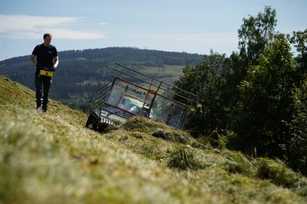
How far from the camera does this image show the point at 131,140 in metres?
20.5

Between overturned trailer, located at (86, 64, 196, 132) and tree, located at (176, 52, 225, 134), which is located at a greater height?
overturned trailer, located at (86, 64, 196, 132)

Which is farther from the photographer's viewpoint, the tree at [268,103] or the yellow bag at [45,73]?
the tree at [268,103]

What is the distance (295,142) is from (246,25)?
4465 centimetres

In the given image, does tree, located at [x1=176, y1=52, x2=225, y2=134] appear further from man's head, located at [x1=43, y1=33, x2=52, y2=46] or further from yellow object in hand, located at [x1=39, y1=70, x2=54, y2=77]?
man's head, located at [x1=43, y1=33, x2=52, y2=46]

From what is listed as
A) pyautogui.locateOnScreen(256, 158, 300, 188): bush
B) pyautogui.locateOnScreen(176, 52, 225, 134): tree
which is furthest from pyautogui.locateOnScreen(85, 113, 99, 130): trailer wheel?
pyautogui.locateOnScreen(176, 52, 225, 134): tree

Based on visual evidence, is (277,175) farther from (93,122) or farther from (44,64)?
(93,122)

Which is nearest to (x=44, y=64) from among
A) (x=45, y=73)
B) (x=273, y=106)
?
(x=45, y=73)

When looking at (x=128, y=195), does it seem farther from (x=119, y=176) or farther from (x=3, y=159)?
(x=3, y=159)

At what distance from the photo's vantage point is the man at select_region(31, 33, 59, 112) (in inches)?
760

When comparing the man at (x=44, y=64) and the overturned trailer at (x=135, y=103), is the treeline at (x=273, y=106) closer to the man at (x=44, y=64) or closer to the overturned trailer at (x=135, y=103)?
the overturned trailer at (x=135, y=103)

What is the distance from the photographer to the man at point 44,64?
1931cm

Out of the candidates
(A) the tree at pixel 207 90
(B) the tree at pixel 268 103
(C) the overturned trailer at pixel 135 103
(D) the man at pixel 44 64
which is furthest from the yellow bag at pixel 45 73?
(A) the tree at pixel 207 90

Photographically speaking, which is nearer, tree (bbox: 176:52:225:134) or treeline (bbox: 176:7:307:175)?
treeline (bbox: 176:7:307:175)

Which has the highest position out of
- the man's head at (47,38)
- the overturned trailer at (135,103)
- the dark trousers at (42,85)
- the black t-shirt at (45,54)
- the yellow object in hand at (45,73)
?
the man's head at (47,38)
